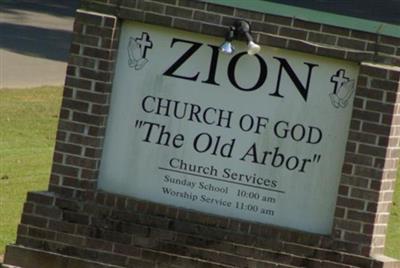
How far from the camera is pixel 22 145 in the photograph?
1547cm

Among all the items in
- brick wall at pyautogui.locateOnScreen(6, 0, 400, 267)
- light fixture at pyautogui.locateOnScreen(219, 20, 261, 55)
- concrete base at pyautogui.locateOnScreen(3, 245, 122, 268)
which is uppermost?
light fixture at pyautogui.locateOnScreen(219, 20, 261, 55)

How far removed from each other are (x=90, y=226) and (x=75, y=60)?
1.18m

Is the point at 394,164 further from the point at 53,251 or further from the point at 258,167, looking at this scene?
the point at 53,251

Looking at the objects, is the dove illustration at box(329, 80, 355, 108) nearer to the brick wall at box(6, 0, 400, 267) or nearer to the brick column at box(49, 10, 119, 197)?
the brick wall at box(6, 0, 400, 267)

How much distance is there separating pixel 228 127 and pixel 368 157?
0.99m

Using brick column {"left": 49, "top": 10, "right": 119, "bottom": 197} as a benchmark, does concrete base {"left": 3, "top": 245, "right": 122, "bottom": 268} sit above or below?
below

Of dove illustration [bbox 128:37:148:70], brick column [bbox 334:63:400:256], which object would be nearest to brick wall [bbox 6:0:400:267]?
brick column [bbox 334:63:400:256]

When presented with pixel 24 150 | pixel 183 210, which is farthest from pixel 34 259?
pixel 24 150

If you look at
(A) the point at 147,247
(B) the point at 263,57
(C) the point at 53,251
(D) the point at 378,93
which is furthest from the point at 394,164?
(C) the point at 53,251

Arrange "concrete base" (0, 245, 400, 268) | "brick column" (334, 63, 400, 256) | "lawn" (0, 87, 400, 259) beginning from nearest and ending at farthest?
"brick column" (334, 63, 400, 256) → "concrete base" (0, 245, 400, 268) → "lawn" (0, 87, 400, 259)

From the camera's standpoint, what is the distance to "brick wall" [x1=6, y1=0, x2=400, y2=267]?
916 cm

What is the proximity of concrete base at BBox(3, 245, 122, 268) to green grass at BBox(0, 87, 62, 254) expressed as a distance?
1503 mm

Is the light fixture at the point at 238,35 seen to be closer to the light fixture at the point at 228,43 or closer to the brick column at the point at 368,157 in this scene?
the light fixture at the point at 228,43

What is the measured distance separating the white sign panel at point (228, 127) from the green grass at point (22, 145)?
2.16m
